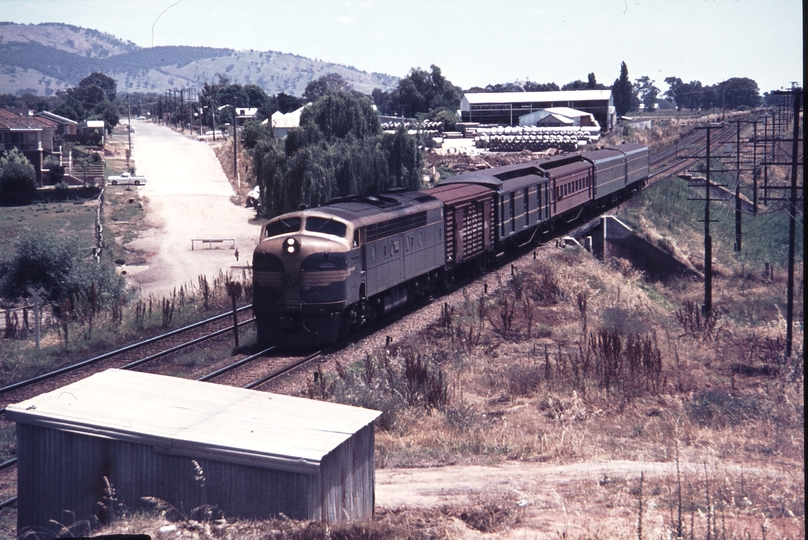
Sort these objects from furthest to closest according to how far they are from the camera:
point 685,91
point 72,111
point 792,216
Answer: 1. point 685,91
2. point 72,111
3. point 792,216

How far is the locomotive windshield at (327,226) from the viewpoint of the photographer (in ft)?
57.7

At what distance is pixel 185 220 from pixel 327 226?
38329mm

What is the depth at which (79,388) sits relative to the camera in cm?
888

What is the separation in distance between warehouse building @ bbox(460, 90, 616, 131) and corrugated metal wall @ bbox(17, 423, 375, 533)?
104 meters

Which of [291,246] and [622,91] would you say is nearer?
[291,246]

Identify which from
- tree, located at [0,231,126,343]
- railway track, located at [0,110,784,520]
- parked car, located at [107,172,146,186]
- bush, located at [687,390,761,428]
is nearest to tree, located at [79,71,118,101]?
parked car, located at [107,172,146,186]

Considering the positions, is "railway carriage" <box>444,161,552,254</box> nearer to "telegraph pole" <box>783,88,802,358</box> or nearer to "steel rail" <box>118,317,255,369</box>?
"telegraph pole" <box>783,88,802,358</box>

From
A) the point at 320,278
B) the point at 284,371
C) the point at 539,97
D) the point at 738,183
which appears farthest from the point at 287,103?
the point at 284,371

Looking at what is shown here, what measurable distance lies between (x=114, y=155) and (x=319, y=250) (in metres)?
78.3

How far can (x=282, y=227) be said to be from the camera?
18.0 meters

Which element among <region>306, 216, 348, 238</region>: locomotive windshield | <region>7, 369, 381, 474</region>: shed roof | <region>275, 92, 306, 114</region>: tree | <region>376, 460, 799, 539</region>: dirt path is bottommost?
<region>376, 460, 799, 539</region>: dirt path

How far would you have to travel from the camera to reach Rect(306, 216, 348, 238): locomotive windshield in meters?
17.6

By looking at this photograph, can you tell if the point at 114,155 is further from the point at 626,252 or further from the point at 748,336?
the point at 748,336

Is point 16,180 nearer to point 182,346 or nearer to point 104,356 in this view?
point 182,346
